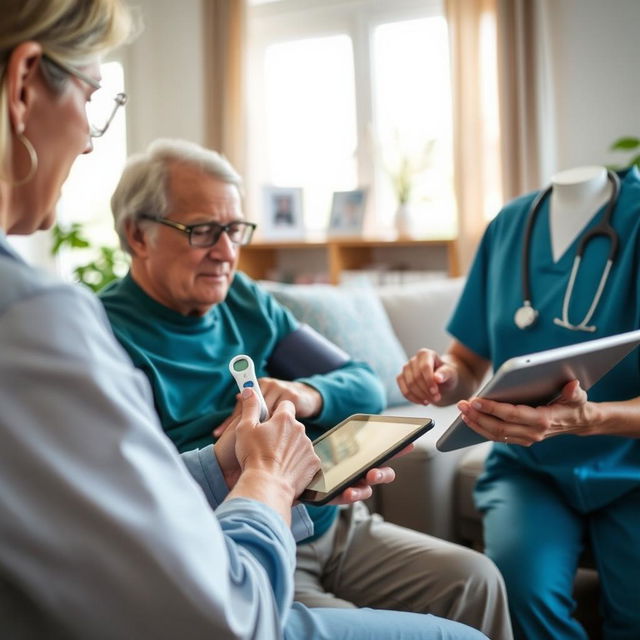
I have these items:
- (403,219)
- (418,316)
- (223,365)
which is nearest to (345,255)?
(403,219)

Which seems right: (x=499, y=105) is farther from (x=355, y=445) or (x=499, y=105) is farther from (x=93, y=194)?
(x=355, y=445)

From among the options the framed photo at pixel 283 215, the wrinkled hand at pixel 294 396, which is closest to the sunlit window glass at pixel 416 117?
the framed photo at pixel 283 215

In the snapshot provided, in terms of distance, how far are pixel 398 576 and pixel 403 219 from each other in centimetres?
332

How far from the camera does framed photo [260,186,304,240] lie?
4.95m

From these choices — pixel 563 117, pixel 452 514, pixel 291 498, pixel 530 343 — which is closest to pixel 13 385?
pixel 291 498

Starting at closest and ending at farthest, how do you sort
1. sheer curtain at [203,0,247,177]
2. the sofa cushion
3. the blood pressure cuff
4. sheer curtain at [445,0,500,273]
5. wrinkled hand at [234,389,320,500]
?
1. wrinkled hand at [234,389,320,500]
2. the blood pressure cuff
3. the sofa cushion
4. sheer curtain at [445,0,500,273]
5. sheer curtain at [203,0,247,177]

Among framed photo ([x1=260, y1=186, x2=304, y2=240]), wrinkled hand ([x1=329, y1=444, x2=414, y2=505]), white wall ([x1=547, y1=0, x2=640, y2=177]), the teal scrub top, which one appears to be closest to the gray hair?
the teal scrub top

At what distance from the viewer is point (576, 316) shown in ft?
4.94

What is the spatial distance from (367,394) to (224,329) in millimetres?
308

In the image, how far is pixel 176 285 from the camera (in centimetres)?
147

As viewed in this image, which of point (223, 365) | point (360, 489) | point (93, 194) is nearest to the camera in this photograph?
point (360, 489)

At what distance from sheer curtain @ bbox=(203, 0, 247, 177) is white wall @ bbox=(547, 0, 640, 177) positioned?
1899 millimetres

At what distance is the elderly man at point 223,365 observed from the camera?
1369mm

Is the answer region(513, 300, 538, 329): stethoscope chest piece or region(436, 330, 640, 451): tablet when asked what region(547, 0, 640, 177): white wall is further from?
region(436, 330, 640, 451): tablet
